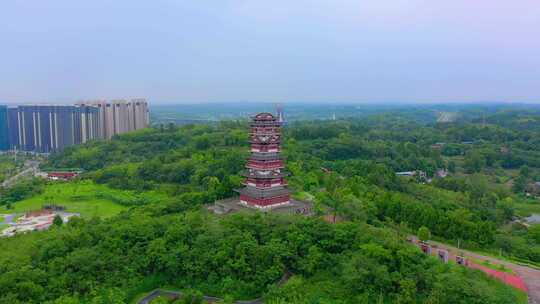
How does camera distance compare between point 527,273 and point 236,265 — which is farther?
point 527,273

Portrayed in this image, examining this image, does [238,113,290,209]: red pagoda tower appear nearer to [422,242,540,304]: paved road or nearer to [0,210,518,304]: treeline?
[0,210,518,304]: treeline

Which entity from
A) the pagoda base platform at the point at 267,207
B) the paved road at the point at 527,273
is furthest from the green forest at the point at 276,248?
the pagoda base platform at the point at 267,207

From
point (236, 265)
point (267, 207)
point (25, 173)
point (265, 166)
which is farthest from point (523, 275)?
point (25, 173)

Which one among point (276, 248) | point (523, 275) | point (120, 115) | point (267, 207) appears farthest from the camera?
point (120, 115)

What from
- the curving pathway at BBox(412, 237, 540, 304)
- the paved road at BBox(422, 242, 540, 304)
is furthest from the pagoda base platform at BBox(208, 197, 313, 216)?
the curving pathway at BBox(412, 237, 540, 304)

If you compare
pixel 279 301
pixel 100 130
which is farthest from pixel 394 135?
pixel 279 301

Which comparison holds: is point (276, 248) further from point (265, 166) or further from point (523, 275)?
point (523, 275)
